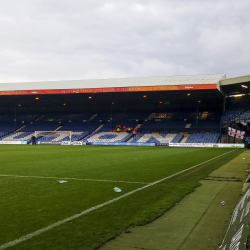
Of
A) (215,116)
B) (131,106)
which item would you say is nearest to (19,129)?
(131,106)

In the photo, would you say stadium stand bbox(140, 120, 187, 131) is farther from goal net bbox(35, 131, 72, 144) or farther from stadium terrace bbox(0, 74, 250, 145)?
goal net bbox(35, 131, 72, 144)

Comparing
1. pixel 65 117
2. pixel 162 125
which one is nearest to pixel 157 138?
pixel 162 125

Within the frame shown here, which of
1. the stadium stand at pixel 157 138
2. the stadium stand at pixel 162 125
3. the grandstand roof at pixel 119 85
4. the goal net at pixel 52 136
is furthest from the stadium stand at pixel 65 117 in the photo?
the stadium stand at pixel 157 138

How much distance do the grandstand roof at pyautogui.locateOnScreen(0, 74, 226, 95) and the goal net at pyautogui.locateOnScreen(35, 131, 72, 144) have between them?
913cm

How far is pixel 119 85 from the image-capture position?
140 feet

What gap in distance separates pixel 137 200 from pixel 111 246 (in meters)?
2.74

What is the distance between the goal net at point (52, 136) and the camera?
50.4m

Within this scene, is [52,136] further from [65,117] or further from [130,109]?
[130,109]

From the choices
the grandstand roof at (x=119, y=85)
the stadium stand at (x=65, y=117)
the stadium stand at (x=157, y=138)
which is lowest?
the stadium stand at (x=157, y=138)

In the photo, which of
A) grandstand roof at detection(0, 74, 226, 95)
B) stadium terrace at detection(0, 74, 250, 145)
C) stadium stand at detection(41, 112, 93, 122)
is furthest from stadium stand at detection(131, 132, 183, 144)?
stadium stand at detection(41, 112, 93, 122)

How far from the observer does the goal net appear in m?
50.4

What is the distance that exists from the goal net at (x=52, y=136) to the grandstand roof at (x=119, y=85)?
913 centimetres

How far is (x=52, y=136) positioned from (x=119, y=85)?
679 inches

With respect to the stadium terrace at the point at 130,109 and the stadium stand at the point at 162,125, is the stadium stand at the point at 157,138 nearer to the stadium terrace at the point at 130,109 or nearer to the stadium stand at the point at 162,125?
the stadium terrace at the point at 130,109
